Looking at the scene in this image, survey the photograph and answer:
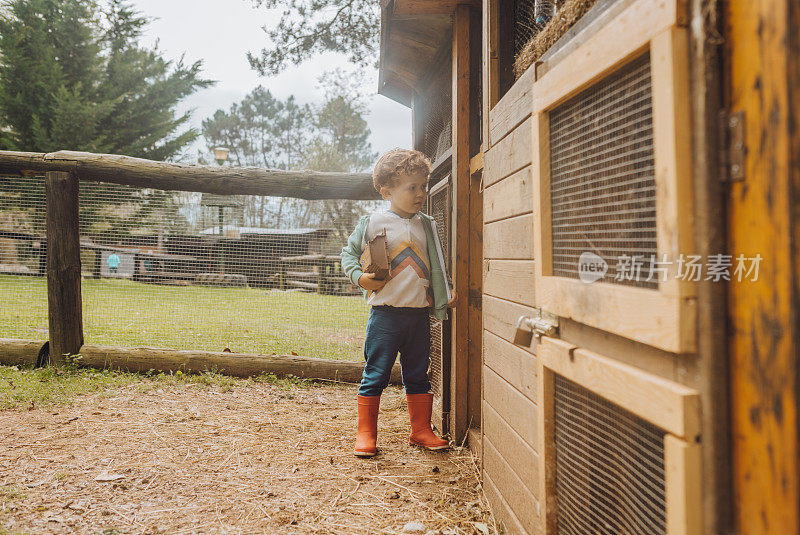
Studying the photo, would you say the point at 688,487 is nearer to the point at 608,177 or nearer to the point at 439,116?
the point at 608,177

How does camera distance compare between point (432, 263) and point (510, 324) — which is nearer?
point (510, 324)

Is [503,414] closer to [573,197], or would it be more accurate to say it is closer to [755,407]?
[573,197]

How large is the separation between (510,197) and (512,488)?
101 centimetres

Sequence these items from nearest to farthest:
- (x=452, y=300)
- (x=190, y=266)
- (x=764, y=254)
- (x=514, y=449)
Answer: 1. (x=764, y=254)
2. (x=514, y=449)
3. (x=452, y=300)
4. (x=190, y=266)

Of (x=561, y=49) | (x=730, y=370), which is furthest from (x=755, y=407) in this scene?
(x=561, y=49)

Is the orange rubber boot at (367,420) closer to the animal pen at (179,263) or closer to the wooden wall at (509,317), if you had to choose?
the wooden wall at (509,317)

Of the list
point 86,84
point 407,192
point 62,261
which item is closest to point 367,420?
point 407,192

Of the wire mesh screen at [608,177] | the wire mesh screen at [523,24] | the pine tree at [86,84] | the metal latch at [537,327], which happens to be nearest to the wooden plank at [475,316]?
the wire mesh screen at [523,24]

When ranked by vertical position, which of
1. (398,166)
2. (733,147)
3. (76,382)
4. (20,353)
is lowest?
(76,382)

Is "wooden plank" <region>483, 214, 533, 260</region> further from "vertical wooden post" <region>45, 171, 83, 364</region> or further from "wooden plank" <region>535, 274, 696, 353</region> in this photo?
"vertical wooden post" <region>45, 171, 83, 364</region>

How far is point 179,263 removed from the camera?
4.87m

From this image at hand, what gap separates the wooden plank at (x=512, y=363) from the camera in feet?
5.60

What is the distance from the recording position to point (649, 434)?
40.7 inches

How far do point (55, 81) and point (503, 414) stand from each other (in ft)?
52.7
